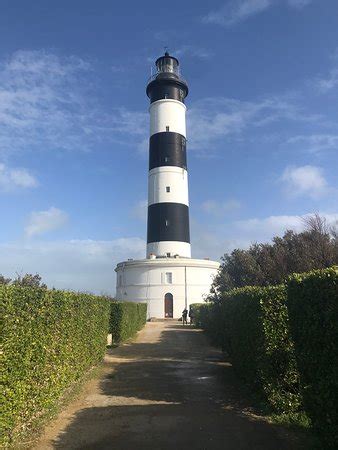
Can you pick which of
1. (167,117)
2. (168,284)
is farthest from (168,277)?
(167,117)

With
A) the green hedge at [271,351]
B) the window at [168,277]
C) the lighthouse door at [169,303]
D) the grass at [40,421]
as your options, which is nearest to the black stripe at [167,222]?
the window at [168,277]

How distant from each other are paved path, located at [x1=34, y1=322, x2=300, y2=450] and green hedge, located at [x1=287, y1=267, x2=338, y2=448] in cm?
94

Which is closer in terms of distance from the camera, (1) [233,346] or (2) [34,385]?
(2) [34,385]

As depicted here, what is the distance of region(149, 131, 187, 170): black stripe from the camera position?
43.4 metres

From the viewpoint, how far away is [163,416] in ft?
26.7

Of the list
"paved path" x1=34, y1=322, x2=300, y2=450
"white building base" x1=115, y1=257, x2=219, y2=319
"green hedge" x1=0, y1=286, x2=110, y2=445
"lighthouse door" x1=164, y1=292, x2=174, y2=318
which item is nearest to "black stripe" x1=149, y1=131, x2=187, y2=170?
"white building base" x1=115, y1=257, x2=219, y2=319

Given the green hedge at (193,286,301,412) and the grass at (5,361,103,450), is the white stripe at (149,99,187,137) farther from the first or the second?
the grass at (5,361,103,450)

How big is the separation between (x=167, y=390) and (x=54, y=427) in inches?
146

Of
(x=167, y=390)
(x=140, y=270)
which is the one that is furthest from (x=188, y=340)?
(x=140, y=270)

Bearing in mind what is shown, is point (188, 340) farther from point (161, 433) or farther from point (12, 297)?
point (12, 297)

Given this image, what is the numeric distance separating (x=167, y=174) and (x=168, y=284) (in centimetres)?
1201

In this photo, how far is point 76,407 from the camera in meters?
9.03

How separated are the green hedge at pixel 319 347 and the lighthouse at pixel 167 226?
117 ft

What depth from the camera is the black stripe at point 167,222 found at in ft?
138
